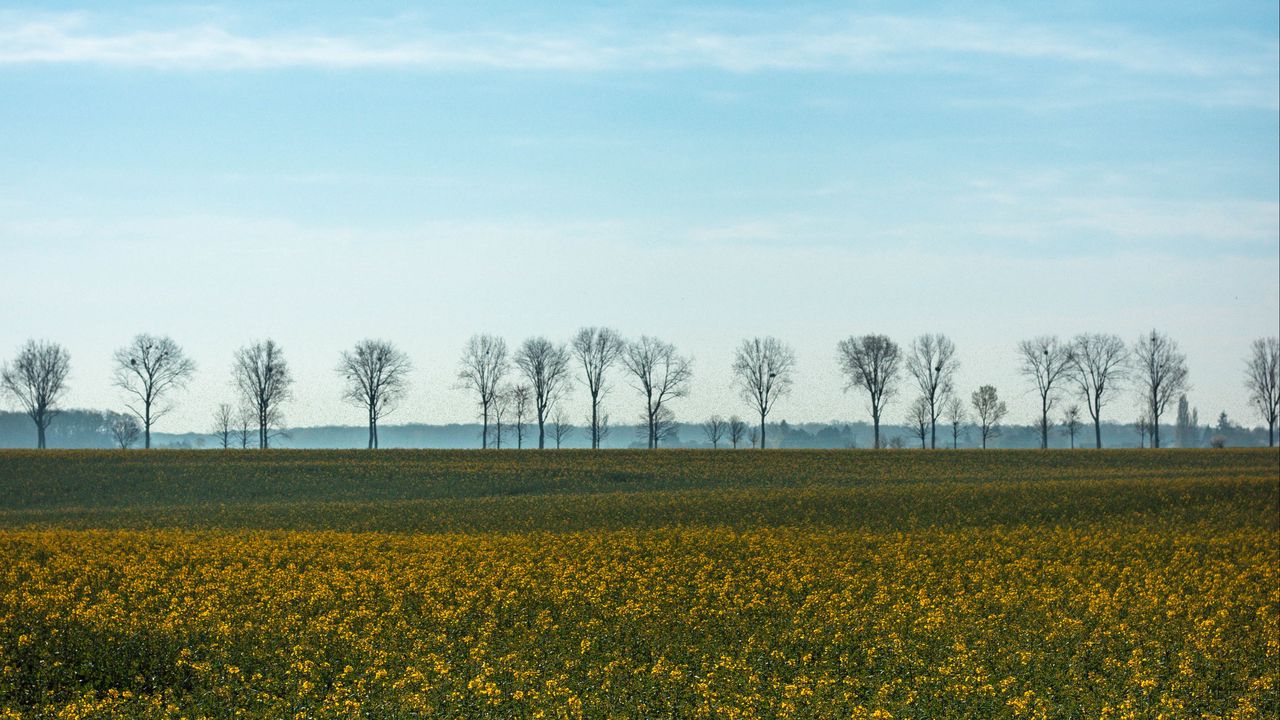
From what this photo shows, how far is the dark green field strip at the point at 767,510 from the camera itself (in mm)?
38500

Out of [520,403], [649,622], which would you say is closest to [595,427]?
[520,403]

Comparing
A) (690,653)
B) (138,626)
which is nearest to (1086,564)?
(690,653)

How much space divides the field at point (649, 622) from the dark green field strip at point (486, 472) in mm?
19756

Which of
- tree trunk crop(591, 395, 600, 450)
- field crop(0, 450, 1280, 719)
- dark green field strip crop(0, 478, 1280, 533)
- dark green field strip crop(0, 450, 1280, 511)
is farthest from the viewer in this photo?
tree trunk crop(591, 395, 600, 450)

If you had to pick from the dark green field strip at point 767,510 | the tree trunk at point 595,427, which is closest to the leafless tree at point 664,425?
the tree trunk at point 595,427

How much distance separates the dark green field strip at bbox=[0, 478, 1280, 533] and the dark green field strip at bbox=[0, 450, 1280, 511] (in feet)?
17.8

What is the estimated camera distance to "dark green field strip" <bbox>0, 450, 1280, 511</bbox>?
54.7m

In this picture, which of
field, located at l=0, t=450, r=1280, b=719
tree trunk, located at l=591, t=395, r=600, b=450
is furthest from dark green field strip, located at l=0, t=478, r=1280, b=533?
tree trunk, located at l=591, t=395, r=600, b=450

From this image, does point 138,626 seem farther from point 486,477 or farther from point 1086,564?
point 486,477

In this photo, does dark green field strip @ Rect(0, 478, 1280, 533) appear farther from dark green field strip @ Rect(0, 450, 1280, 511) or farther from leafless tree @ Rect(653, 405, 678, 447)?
leafless tree @ Rect(653, 405, 678, 447)

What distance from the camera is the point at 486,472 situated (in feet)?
204

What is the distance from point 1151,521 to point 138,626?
33.4 metres

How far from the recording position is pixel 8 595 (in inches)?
748

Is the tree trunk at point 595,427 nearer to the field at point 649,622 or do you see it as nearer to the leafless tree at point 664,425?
the leafless tree at point 664,425
